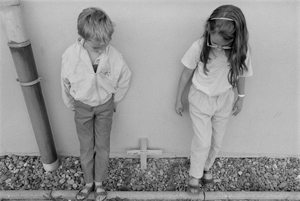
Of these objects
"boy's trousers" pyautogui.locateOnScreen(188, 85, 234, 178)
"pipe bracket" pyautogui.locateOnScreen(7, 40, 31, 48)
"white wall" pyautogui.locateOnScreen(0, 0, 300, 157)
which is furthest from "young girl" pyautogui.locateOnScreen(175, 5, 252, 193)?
"pipe bracket" pyautogui.locateOnScreen(7, 40, 31, 48)

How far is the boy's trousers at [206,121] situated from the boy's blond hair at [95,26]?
920mm

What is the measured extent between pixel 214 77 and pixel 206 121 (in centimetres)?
42

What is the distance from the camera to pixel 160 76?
2676 mm

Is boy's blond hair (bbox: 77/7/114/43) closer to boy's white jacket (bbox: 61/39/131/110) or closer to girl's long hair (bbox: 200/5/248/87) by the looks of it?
boy's white jacket (bbox: 61/39/131/110)

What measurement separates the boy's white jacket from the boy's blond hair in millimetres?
187

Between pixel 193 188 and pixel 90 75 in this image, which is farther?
pixel 193 188

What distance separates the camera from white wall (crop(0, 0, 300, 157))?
2.35 m

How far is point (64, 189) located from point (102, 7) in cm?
178

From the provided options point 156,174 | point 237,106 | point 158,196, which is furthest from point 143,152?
point 237,106

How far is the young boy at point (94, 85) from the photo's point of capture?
2064 mm

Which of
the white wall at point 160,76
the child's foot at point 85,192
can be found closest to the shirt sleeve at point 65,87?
the white wall at point 160,76

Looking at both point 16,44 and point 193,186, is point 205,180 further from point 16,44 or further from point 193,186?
point 16,44

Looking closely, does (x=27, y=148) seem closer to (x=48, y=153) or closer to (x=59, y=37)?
(x=48, y=153)

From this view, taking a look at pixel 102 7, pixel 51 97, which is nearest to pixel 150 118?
pixel 51 97
